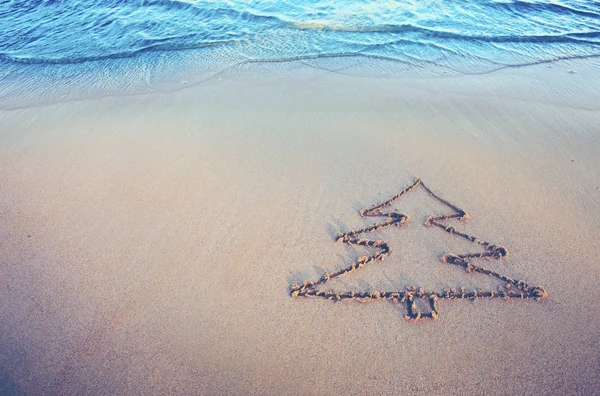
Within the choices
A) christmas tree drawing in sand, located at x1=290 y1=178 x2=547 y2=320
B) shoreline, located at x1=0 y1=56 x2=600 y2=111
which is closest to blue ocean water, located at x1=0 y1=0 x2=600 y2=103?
shoreline, located at x1=0 y1=56 x2=600 y2=111

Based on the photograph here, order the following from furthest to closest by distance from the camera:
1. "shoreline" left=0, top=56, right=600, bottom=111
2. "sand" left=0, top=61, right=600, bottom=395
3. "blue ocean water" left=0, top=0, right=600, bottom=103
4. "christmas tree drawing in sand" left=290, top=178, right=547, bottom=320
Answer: "blue ocean water" left=0, top=0, right=600, bottom=103, "shoreline" left=0, top=56, right=600, bottom=111, "christmas tree drawing in sand" left=290, top=178, right=547, bottom=320, "sand" left=0, top=61, right=600, bottom=395

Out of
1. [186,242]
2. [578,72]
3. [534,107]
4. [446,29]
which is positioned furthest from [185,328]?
[446,29]

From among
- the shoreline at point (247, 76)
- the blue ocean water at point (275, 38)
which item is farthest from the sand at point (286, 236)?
the blue ocean water at point (275, 38)

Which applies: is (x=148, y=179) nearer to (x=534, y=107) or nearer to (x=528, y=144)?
(x=528, y=144)

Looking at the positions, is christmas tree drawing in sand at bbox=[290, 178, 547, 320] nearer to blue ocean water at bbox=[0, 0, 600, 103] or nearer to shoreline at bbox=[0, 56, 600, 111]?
shoreline at bbox=[0, 56, 600, 111]

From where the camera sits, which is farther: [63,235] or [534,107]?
[534,107]

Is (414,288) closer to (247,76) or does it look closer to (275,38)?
(247,76)

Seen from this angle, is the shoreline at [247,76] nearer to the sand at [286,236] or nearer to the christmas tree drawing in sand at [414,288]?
the sand at [286,236]
